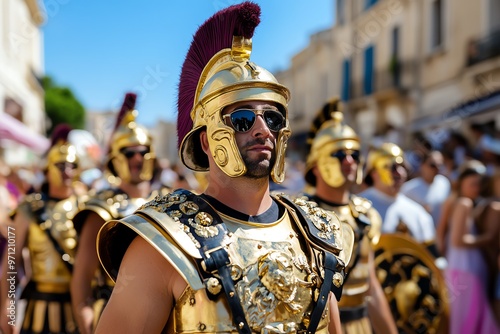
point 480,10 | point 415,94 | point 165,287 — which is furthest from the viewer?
point 415,94

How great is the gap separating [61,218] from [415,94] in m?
17.7

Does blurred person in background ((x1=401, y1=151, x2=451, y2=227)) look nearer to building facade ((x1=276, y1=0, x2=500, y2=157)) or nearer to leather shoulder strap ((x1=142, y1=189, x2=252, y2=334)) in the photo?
building facade ((x1=276, y1=0, x2=500, y2=157))

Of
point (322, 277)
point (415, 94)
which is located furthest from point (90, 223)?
point (415, 94)

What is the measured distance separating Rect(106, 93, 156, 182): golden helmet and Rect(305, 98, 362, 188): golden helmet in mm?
1139

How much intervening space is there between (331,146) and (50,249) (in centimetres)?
210

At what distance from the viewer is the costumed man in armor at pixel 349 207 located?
3514 mm

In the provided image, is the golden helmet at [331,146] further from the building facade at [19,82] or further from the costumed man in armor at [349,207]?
the building facade at [19,82]

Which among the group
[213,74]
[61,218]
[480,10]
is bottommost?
[61,218]

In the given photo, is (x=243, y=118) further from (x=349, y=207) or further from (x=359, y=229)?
(x=349, y=207)

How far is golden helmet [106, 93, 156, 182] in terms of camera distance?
4.18 metres

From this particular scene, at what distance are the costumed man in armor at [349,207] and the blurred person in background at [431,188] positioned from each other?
10.2 ft

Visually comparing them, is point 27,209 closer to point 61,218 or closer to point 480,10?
point 61,218

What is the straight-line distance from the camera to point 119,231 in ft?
6.59

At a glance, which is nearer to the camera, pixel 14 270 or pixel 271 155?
pixel 271 155
